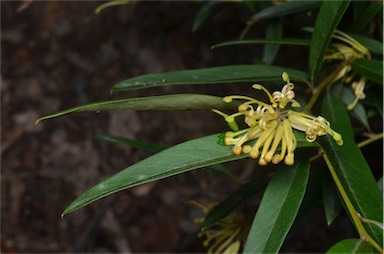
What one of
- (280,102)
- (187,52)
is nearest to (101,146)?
(187,52)

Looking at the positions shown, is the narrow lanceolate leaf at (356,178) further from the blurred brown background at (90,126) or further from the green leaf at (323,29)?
the blurred brown background at (90,126)

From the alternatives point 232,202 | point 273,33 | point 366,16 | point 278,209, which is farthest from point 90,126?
point 278,209

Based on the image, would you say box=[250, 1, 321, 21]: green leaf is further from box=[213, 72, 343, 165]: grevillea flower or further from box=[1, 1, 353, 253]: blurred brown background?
box=[1, 1, 353, 253]: blurred brown background

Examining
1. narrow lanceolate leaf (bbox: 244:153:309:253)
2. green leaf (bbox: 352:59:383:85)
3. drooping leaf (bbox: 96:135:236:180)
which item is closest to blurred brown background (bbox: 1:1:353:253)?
drooping leaf (bbox: 96:135:236:180)

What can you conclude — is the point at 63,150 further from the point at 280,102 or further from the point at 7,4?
the point at 280,102

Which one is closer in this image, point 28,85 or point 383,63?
point 383,63

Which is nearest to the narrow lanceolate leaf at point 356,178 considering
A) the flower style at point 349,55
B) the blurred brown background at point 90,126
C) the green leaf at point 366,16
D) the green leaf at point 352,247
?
the green leaf at point 352,247
